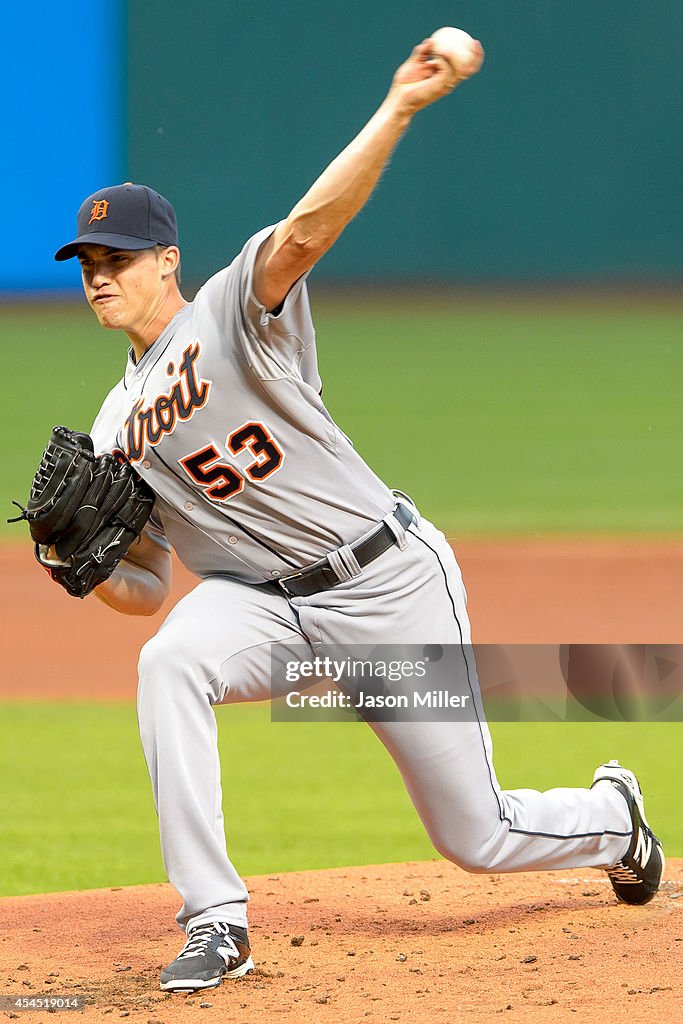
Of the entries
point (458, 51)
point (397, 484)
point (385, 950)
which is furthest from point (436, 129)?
point (385, 950)

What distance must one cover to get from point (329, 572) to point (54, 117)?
14.1 meters

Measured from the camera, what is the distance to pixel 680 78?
18.4 metres

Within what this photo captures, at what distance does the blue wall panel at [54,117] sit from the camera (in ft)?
51.6

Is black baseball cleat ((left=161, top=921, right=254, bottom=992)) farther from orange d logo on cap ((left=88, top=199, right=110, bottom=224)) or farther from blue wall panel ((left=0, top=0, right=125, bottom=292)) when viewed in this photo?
blue wall panel ((left=0, top=0, right=125, bottom=292))

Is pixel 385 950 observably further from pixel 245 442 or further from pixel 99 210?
pixel 99 210

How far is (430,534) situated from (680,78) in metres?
16.5

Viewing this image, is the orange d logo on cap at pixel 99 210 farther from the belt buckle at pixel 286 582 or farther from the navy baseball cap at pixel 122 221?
the belt buckle at pixel 286 582

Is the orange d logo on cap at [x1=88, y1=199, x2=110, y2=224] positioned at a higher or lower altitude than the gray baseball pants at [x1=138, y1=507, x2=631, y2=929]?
higher

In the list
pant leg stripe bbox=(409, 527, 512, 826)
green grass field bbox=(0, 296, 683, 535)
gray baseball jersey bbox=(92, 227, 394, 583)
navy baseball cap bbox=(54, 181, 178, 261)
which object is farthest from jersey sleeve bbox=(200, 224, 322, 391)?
green grass field bbox=(0, 296, 683, 535)

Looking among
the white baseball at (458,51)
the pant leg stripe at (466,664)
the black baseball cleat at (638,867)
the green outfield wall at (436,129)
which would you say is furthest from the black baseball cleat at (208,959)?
the green outfield wall at (436,129)

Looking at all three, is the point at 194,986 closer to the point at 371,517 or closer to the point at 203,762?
the point at 203,762

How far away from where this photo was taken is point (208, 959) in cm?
295

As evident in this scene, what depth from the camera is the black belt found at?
3291 mm

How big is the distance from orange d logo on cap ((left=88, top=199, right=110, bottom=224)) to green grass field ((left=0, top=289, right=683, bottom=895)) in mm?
2068
